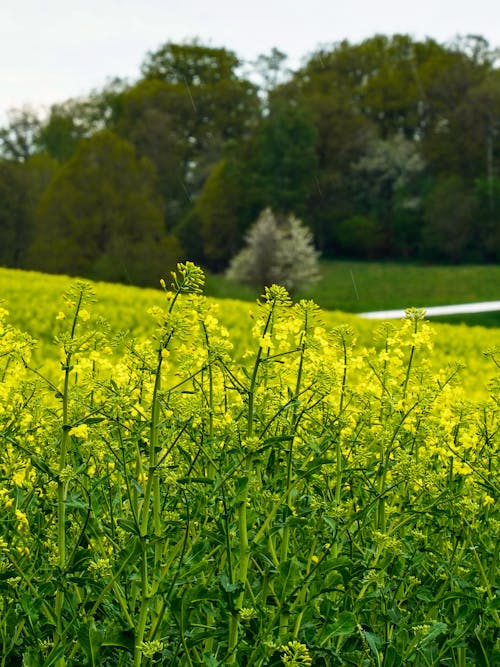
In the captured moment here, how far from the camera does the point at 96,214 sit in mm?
36906

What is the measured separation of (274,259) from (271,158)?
9903 mm

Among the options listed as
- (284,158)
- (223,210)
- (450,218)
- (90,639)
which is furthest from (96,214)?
(90,639)

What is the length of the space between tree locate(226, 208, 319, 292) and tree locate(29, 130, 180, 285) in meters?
2.90

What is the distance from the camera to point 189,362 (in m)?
2.63

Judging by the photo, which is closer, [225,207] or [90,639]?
[90,639]

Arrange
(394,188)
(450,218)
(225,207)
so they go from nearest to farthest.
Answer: (225,207), (450,218), (394,188)

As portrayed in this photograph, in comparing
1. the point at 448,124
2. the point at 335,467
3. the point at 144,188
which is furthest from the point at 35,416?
the point at 448,124

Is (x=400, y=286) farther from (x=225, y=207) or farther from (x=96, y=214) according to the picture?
(x=96, y=214)

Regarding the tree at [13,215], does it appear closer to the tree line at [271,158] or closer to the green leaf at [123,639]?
the tree line at [271,158]

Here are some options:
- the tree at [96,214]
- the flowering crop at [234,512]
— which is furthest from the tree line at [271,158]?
the flowering crop at [234,512]

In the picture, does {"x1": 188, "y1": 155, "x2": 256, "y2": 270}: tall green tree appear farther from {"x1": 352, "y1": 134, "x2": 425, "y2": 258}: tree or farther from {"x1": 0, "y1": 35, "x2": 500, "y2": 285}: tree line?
{"x1": 352, "y1": 134, "x2": 425, "y2": 258}: tree

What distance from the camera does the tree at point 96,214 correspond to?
36406 millimetres

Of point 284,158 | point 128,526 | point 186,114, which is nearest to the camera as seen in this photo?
point 128,526

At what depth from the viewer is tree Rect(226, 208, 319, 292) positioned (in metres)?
36.6
